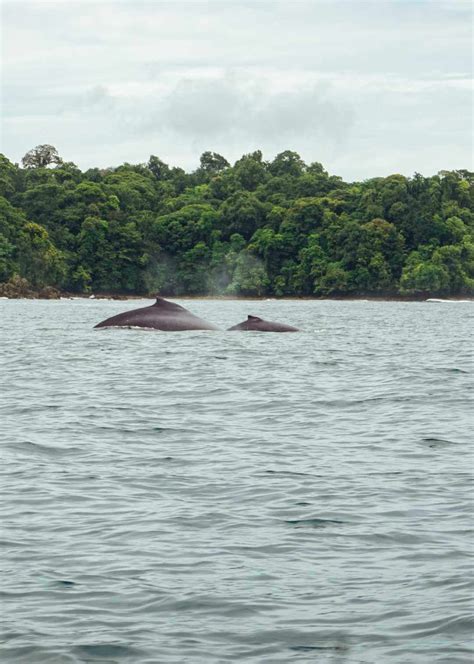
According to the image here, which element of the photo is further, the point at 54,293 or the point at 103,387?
the point at 54,293

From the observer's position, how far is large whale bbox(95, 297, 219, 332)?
4784 centimetres

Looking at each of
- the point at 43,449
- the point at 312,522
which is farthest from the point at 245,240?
the point at 312,522

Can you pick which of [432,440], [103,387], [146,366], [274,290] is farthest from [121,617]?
[274,290]

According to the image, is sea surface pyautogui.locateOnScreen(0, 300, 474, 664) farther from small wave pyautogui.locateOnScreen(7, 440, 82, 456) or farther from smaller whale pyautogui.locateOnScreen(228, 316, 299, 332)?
smaller whale pyautogui.locateOnScreen(228, 316, 299, 332)

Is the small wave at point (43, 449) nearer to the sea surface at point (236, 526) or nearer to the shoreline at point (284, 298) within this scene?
the sea surface at point (236, 526)

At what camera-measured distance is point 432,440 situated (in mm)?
17328

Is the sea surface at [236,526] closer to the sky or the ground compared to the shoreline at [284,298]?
closer to the ground

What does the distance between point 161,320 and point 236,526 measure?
3649 centimetres

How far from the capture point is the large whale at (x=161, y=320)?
47.8 meters

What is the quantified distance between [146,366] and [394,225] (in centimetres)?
13104

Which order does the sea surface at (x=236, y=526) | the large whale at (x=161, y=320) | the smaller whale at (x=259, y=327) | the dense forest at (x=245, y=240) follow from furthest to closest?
the dense forest at (x=245, y=240) → the smaller whale at (x=259, y=327) → the large whale at (x=161, y=320) → the sea surface at (x=236, y=526)

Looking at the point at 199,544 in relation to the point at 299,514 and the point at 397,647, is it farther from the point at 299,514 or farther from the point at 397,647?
the point at 397,647

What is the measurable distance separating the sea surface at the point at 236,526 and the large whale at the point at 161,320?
23.2 m

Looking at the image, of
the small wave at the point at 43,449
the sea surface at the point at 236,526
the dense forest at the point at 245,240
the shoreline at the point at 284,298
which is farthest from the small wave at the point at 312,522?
the shoreline at the point at 284,298
